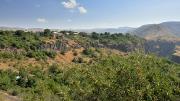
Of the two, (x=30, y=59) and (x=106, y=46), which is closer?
(x=30, y=59)

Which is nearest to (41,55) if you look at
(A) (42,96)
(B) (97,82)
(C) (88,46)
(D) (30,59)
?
(D) (30,59)

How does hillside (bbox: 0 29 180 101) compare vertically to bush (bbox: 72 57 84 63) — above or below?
above

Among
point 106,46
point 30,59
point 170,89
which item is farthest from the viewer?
point 106,46

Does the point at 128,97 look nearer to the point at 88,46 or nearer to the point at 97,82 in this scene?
the point at 97,82

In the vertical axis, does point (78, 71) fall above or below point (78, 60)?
above

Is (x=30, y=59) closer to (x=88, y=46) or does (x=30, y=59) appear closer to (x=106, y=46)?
(x=88, y=46)

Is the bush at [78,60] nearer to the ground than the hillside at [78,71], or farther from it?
nearer to the ground

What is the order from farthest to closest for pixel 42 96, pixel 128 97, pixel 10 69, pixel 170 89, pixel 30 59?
pixel 30 59, pixel 10 69, pixel 42 96, pixel 170 89, pixel 128 97

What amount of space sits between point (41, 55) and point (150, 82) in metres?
77.5

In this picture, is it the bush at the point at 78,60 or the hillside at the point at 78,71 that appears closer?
the hillside at the point at 78,71

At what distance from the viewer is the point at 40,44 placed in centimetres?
11050

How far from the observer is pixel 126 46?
164 m

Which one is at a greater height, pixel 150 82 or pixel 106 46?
pixel 150 82

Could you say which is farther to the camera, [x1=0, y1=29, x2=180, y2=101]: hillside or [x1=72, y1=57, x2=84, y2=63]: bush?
[x1=72, y1=57, x2=84, y2=63]: bush
